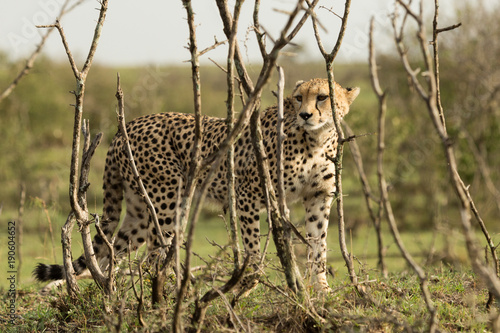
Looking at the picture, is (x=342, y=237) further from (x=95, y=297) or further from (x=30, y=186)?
(x=30, y=186)

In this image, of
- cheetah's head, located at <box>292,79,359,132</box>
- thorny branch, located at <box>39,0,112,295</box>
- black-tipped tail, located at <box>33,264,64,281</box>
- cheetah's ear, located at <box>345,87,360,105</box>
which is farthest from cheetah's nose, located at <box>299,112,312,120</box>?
black-tipped tail, located at <box>33,264,64,281</box>

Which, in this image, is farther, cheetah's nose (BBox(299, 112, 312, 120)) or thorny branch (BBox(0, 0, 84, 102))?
cheetah's nose (BBox(299, 112, 312, 120))

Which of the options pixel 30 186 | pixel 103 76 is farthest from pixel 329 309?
pixel 103 76

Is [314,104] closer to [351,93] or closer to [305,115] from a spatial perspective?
[305,115]

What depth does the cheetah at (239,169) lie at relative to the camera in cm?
363

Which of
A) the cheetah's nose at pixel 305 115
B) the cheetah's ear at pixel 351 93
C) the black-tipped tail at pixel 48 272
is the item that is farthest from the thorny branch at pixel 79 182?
the cheetah's ear at pixel 351 93

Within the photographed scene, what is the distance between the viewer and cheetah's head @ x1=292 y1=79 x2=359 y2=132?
11.5 feet

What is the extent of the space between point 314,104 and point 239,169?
626mm

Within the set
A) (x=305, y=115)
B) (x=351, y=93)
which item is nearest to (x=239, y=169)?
(x=305, y=115)

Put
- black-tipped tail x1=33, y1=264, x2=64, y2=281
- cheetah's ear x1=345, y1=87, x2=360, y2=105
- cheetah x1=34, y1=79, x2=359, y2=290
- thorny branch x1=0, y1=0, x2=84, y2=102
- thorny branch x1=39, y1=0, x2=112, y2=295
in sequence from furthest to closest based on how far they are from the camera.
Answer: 1. cheetah's ear x1=345, y1=87, x2=360, y2=105
2. cheetah x1=34, y1=79, x2=359, y2=290
3. black-tipped tail x1=33, y1=264, x2=64, y2=281
4. thorny branch x1=39, y1=0, x2=112, y2=295
5. thorny branch x1=0, y1=0, x2=84, y2=102

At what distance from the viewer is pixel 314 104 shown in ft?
11.7

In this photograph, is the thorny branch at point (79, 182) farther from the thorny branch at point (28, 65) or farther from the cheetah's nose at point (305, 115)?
the cheetah's nose at point (305, 115)

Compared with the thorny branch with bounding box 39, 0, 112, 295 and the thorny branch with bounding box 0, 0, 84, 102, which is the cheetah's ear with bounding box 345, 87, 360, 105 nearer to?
the thorny branch with bounding box 39, 0, 112, 295

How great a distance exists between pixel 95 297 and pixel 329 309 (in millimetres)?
1050
